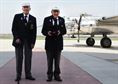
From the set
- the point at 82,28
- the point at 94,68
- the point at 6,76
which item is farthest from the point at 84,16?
the point at 6,76

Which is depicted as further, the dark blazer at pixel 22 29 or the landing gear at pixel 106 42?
the landing gear at pixel 106 42

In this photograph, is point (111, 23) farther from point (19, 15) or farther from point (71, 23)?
point (19, 15)

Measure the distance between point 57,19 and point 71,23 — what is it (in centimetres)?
2487

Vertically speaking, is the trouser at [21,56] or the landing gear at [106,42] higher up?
the trouser at [21,56]

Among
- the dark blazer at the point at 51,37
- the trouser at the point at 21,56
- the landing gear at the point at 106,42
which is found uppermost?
the dark blazer at the point at 51,37

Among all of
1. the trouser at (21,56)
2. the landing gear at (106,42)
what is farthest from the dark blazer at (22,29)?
the landing gear at (106,42)

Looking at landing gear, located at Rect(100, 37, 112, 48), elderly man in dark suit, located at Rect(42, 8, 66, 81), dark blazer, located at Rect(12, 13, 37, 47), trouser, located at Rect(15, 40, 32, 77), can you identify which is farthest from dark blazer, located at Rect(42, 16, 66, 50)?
landing gear, located at Rect(100, 37, 112, 48)

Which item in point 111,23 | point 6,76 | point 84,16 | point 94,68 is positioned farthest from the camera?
point 84,16

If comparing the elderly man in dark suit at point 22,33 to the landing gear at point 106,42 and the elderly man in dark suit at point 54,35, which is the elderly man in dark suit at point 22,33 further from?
the landing gear at point 106,42

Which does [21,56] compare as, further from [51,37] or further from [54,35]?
[54,35]

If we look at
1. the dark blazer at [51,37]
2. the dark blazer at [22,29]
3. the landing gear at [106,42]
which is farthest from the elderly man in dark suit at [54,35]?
the landing gear at [106,42]

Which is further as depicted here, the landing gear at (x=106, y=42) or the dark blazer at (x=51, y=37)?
the landing gear at (x=106, y=42)

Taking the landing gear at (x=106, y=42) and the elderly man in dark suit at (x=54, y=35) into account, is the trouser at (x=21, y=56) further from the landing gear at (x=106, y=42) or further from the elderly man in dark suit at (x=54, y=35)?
the landing gear at (x=106, y=42)

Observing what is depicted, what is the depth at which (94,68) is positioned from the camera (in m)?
15.1
